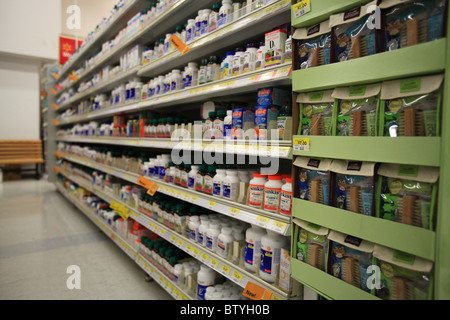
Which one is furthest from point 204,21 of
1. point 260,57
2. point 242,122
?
point 242,122

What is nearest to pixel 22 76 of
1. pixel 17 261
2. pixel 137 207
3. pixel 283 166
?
pixel 17 261

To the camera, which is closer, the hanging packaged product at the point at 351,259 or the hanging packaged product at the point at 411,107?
the hanging packaged product at the point at 411,107

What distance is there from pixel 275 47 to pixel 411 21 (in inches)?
23.1

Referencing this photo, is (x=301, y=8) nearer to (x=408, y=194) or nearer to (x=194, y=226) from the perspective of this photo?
(x=408, y=194)

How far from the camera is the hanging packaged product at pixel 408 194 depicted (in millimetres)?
743

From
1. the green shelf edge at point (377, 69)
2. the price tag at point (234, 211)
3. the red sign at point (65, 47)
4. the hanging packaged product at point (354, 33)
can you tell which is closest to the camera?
the green shelf edge at point (377, 69)

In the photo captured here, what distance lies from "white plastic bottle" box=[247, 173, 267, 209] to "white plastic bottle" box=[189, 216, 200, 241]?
0.60 meters

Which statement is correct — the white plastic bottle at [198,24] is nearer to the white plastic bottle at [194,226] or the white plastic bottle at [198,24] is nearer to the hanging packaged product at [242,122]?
the hanging packaged product at [242,122]

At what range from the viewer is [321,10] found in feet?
3.20

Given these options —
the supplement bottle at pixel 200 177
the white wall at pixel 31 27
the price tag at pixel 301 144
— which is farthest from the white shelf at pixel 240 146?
the white wall at pixel 31 27

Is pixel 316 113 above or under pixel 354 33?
under

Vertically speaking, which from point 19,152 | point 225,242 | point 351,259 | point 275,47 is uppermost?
point 275,47

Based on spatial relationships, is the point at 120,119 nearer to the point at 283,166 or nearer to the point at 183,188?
the point at 183,188

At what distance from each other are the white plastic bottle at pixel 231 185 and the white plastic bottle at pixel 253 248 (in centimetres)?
22
